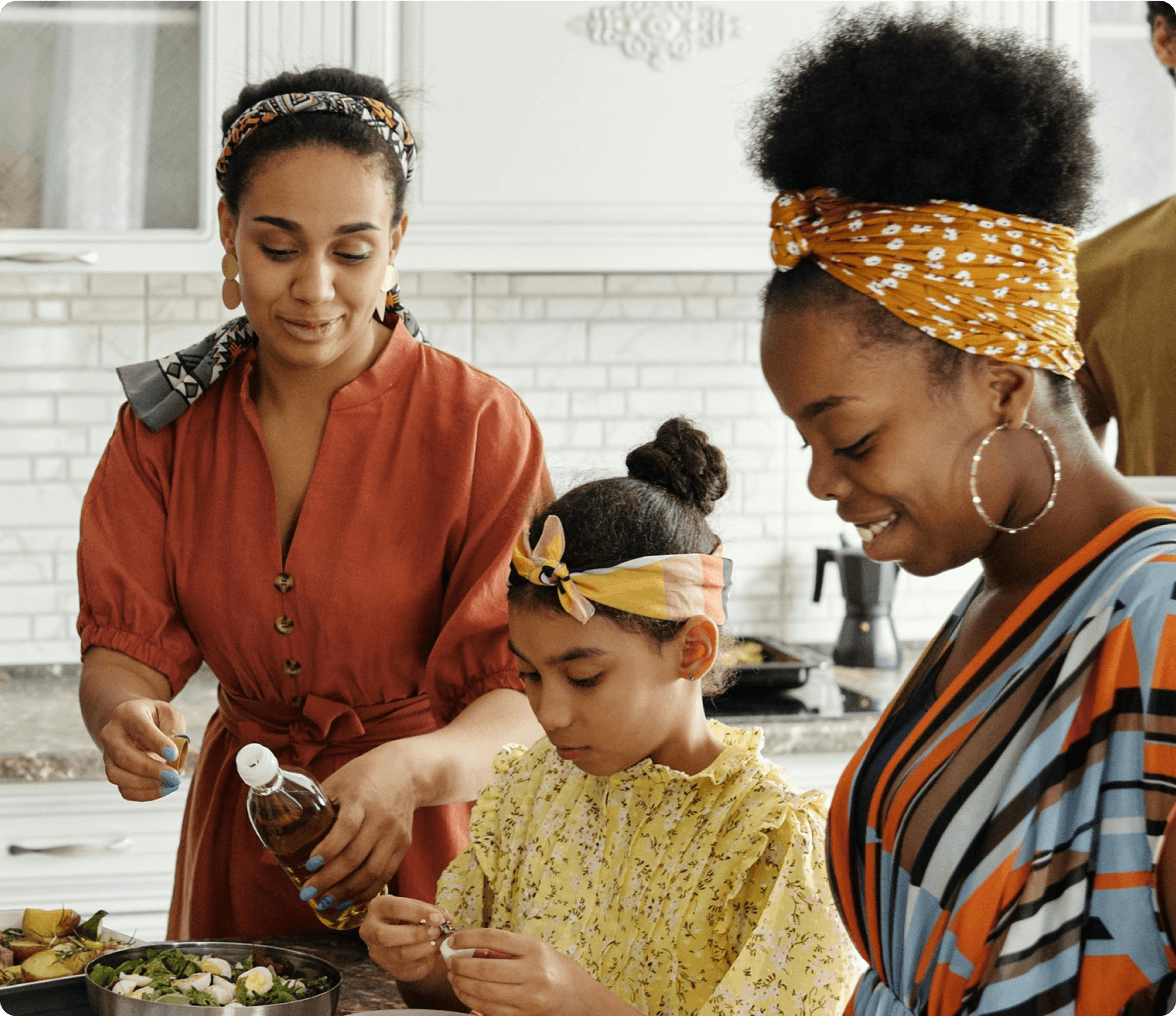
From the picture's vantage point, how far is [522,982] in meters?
1.07

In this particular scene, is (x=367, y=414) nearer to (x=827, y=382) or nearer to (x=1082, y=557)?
(x=827, y=382)

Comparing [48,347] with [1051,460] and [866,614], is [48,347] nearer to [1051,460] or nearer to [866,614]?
[866,614]

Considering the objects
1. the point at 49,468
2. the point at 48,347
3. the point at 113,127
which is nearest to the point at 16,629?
the point at 49,468

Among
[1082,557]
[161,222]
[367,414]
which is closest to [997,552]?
[1082,557]

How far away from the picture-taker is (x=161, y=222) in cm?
263

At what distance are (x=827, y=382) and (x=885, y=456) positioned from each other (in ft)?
0.20

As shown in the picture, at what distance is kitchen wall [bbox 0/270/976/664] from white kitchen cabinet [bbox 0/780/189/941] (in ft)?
2.06

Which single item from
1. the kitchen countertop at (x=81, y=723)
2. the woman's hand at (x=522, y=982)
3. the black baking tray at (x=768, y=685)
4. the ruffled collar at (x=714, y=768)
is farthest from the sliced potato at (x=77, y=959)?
the black baking tray at (x=768, y=685)

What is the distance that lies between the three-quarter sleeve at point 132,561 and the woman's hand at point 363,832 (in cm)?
38

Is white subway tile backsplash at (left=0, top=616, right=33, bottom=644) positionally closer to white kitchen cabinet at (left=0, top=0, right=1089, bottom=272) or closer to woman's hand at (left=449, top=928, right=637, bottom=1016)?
white kitchen cabinet at (left=0, top=0, right=1089, bottom=272)

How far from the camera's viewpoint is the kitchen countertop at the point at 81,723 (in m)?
2.37

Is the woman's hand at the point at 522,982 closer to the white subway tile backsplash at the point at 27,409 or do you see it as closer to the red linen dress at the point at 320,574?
the red linen dress at the point at 320,574

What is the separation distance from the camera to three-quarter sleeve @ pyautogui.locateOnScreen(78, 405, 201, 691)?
1549 millimetres

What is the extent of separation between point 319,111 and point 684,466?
1.84 ft
